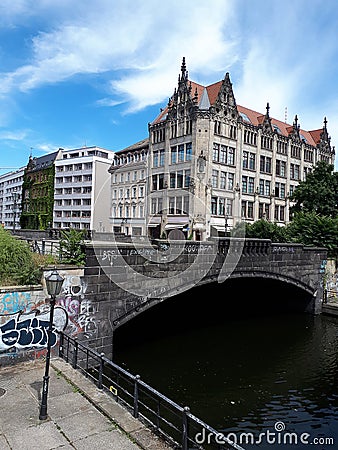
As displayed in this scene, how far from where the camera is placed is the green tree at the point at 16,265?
1302 centimetres

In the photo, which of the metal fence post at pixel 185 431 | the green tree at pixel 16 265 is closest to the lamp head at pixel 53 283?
the metal fence post at pixel 185 431

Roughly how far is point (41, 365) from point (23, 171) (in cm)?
8997

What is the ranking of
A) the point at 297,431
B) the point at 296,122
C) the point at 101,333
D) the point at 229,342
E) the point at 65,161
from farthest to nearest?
the point at 65,161, the point at 296,122, the point at 229,342, the point at 101,333, the point at 297,431

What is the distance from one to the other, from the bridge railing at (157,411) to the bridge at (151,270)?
1.81 metres

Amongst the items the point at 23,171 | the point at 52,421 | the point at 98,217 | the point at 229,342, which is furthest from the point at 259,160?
the point at 23,171

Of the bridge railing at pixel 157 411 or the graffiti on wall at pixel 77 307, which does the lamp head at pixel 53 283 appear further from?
the graffiti on wall at pixel 77 307

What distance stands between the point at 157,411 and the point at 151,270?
26.0ft

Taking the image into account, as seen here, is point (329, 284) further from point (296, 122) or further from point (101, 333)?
point (296, 122)

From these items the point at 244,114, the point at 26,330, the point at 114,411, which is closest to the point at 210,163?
the point at 244,114

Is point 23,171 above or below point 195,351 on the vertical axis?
above

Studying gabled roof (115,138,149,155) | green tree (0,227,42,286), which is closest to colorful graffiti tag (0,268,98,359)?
green tree (0,227,42,286)

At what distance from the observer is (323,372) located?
51.9ft

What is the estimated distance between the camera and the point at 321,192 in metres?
40.4

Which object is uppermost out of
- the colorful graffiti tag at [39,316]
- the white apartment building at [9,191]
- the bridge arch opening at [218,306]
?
the white apartment building at [9,191]
